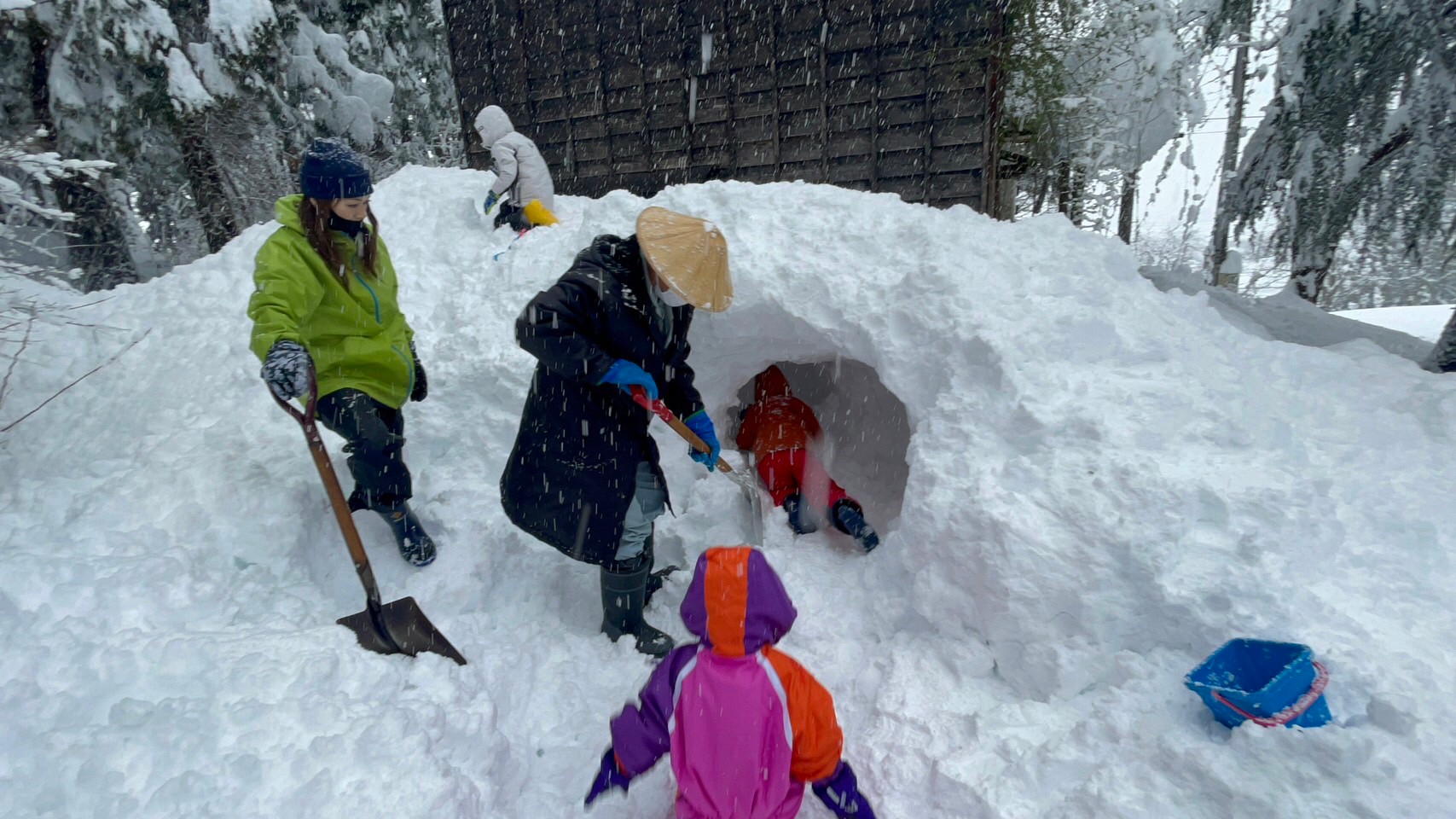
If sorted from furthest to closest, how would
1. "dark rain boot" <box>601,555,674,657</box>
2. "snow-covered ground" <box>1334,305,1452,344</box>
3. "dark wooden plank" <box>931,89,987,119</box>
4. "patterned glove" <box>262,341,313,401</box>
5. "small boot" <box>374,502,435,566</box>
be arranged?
1. "snow-covered ground" <box>1334,305,1452,344</box>
2. "dark wooden plank" <box>931,89,987,119</box>
3. "small boot" <box>374,502,435,566</box>
4. "dark rain boot" <box>601,555,674,657</box>
5. "patterned glove" <box>262,341,313,401</box>

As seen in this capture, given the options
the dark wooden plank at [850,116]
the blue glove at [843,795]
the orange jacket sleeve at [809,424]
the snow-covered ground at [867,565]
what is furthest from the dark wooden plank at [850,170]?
the blue glove at [843,795]

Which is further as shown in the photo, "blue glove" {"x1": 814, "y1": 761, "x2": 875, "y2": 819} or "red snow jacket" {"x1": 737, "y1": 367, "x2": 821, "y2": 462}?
"red snow jacket" {"x1": 737, "y1": 367, "x2": 821, "y2": 462}

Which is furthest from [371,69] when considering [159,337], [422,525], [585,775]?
[585,775]

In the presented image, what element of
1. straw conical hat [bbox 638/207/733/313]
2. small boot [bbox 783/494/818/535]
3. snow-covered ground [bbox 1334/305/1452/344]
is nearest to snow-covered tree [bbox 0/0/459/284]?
straw conical hat [bbox 638/207/733/313]

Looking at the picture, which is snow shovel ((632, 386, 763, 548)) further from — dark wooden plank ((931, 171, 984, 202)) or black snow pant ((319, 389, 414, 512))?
dark wooden plank ((931, 171, 984, 202))

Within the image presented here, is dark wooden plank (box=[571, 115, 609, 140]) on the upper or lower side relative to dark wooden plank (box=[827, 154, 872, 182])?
upper

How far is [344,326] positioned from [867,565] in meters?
2.33

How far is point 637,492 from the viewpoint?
2746mm

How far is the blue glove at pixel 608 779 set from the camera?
187cm

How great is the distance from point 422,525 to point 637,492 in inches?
45.1

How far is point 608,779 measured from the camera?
1875 mm

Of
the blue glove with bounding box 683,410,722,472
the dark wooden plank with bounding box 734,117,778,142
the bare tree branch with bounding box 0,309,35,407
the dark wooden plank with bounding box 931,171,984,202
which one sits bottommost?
the blue glove with bounding box 683,410,722,472

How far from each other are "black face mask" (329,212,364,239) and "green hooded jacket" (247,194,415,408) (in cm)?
2

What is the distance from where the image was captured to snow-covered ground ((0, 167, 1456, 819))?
5.90 feet
